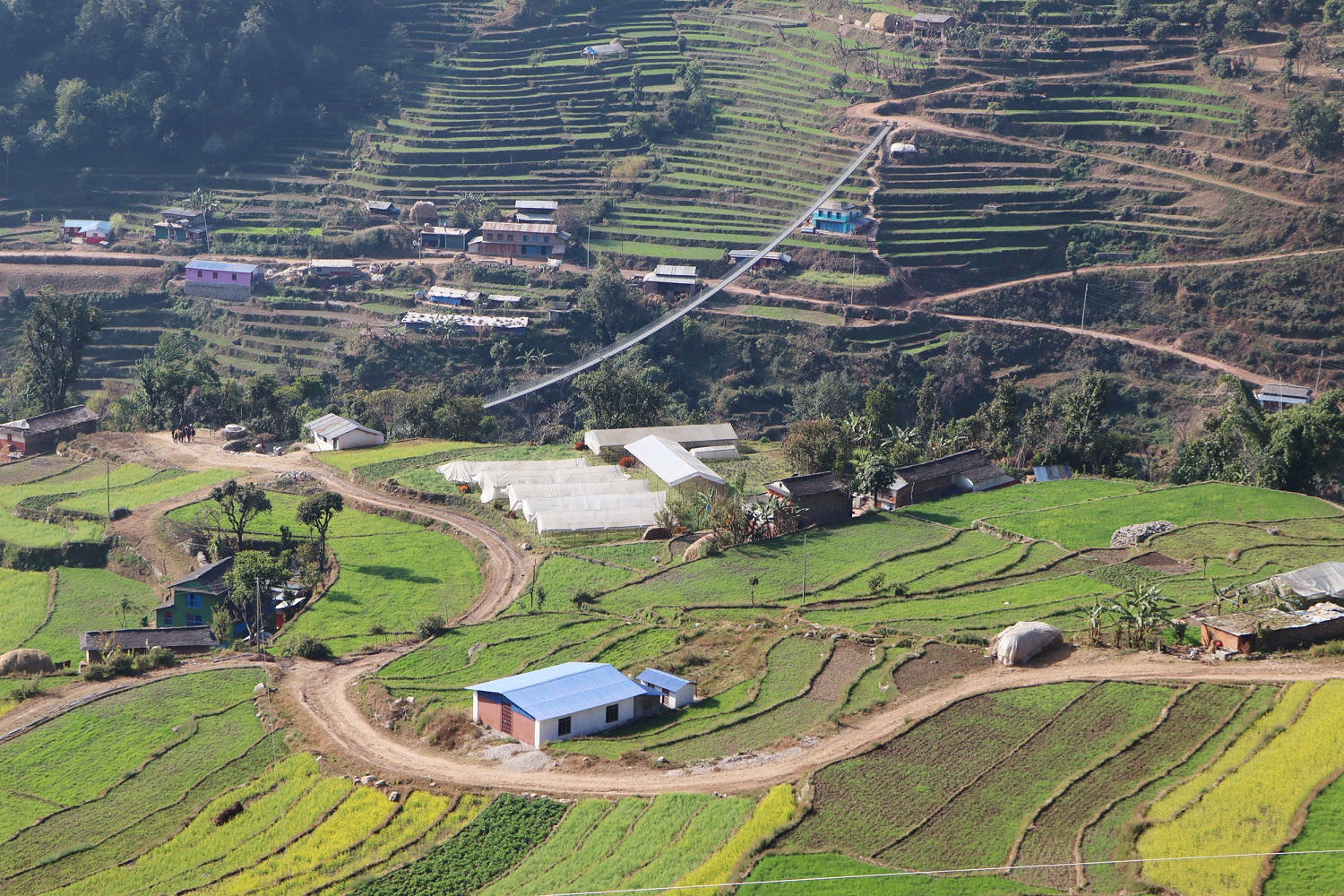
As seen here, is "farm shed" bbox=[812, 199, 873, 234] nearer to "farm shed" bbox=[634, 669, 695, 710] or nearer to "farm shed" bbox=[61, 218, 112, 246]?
"farm shed" bbox=[61, 218, 112, 246]

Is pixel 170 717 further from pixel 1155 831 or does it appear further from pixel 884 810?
pixel 1155 831

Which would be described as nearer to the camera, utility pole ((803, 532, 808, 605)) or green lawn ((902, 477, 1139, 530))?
utility pole ((803, 532, 808, 605))

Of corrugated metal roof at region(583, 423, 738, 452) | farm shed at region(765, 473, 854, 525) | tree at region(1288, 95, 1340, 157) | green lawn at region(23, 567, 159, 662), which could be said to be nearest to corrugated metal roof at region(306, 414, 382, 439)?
corrugated metal roof at region(583, 423, 738, 452)

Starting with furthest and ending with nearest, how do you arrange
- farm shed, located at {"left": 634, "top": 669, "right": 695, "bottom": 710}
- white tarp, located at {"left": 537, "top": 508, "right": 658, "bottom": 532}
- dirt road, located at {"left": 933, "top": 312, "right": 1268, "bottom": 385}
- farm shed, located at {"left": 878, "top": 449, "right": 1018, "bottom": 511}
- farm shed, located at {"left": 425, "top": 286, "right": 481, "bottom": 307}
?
farm shed, located at {"left": 425, "top": 286, "right": 481, "bottom": 307}
dirt road, located at {"left": 933, "top": 312, "right": 1268, "bottom": 385}
farm shed, located at {"left": 878, "top": 449, "right": 1018, "bottom": 511}
white tarp, located at {"left": 537, "top": 508, "right": 658, "bottom": 532}
farm shed, located at {"left": 634, "top": 669, "right": 695, "bottom": 710}

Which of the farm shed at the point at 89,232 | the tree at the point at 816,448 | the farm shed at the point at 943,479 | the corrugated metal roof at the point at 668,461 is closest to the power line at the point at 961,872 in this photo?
the farm shed at the point at 943,479

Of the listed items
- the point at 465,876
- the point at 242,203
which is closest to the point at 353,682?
the point at 465,876

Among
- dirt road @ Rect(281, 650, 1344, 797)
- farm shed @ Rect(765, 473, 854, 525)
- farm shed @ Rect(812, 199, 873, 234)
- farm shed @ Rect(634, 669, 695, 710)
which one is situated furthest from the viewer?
farm shed @ Rect(812, 199, 873, 234)
